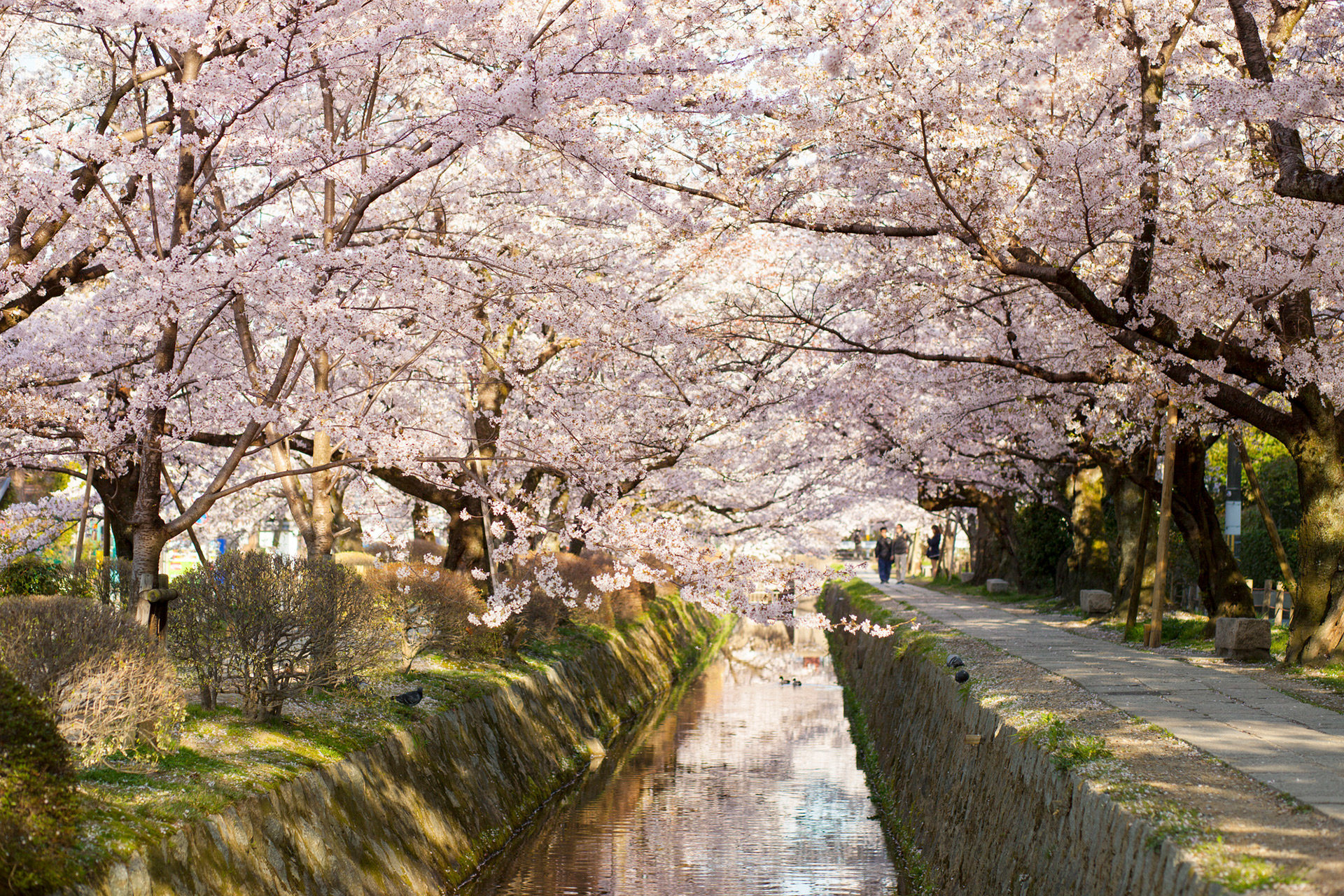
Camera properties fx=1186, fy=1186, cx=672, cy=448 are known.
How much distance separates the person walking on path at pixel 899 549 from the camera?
165 ft

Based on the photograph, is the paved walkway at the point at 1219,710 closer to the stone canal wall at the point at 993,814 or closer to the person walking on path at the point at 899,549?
the stone canal wall at the point at 993,814

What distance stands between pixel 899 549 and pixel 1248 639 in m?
44.3

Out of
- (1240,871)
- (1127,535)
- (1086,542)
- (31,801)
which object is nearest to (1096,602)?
(1127,535)

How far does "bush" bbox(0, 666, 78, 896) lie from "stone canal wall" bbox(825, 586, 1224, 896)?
5344 mm

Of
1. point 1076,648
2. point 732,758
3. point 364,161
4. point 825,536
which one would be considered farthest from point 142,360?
point 825,536

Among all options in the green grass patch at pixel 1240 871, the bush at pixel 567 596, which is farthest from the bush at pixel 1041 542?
the green grass patch at pixel 1240 871

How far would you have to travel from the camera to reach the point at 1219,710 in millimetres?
10203

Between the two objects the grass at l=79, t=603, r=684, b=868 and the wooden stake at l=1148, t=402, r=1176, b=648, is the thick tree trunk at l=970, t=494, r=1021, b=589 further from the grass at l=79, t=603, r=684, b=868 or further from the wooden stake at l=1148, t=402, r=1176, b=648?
the grass at l=79, t=603, r=684, b=868

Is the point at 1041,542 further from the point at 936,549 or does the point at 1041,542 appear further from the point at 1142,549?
the point at 936,549

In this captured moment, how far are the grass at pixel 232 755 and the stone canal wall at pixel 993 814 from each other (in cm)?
515

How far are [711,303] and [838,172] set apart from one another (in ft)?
22.9

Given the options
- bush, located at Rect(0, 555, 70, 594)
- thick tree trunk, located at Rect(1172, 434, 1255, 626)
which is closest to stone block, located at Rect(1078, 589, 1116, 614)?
thick tree trunk, located at Rect(1172, 434, 1255, 626)

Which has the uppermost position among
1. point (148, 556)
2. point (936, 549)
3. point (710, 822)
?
point (936, 549)

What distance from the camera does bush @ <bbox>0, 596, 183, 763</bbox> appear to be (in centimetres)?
703
